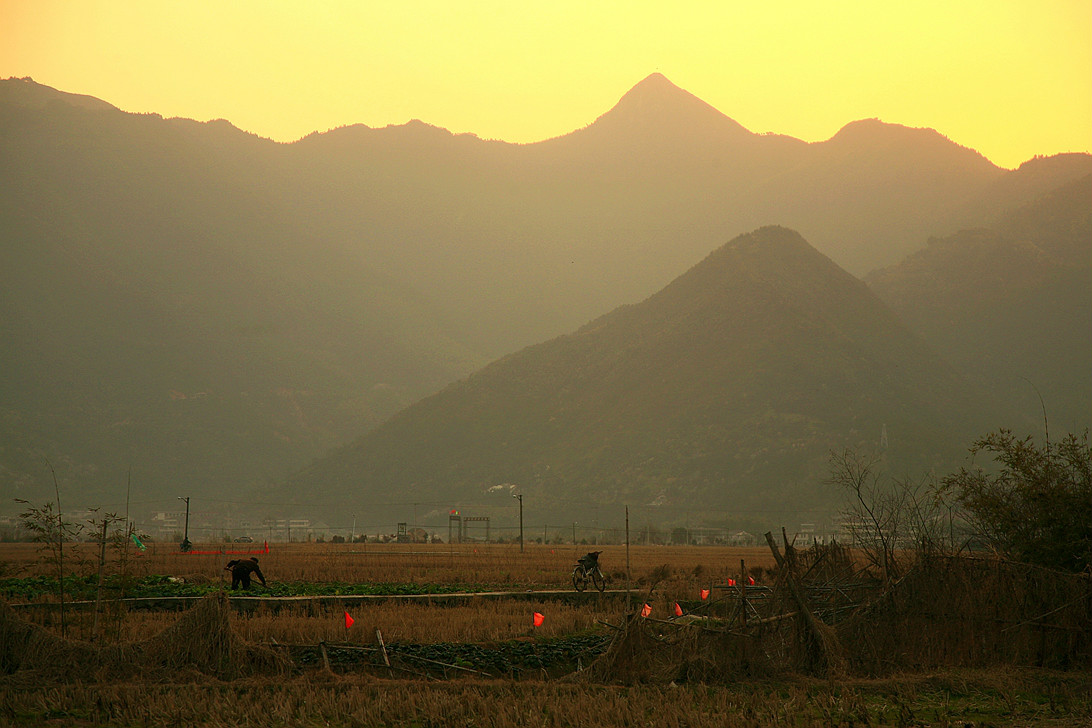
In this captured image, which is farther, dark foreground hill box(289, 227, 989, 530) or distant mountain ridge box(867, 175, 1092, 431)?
distant mountain ridge box(867, 175, 1092, 431)

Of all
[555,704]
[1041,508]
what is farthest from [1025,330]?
[555,704]

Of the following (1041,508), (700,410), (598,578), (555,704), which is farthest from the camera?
(700,410)

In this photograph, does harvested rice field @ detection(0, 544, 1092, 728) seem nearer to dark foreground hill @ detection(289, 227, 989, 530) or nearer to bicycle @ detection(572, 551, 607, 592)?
bicycle @ detection(572, 551, 607, 592)

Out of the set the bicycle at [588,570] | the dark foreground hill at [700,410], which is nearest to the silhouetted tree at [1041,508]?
the bicycle at [588,570]

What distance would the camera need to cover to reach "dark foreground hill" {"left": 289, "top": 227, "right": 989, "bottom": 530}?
14425cm

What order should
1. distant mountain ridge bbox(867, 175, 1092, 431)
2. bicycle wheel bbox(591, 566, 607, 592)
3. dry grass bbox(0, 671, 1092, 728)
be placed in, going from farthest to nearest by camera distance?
distant mountain ridge bbox(867, 175, 1092, 431) → bicycle wheel bbox(591, 566, 607, 592) → dry grass bbox(0, 671, 1092, 728)

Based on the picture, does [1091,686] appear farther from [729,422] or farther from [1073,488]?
[729,422]

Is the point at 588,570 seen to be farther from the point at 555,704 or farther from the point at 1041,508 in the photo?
the point at 555,704

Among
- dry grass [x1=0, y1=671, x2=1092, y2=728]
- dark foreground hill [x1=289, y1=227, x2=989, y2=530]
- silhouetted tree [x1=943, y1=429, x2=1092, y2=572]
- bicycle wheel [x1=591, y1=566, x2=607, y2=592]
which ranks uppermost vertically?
dark foreground hill [x1=289, y1=227, x2=989, y2=530]

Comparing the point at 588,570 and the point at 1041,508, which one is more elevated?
the point at 1041,508

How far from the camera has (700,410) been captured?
527 ft

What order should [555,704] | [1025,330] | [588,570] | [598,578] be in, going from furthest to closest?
1. [1025,330]
2. [598,578]
3. [588,570]
4. [555,704]

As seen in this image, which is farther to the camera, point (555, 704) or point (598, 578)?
point (598, 578)

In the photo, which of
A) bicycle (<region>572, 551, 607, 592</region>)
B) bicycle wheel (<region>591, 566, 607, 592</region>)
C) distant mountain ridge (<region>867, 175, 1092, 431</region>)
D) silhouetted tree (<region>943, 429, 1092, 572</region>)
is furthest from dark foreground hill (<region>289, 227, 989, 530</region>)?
silhouetted tree (<region>943, 429, 1092, 572</region>)
